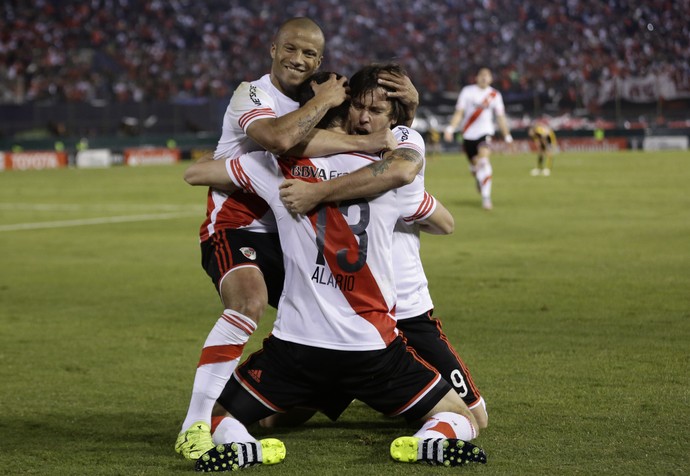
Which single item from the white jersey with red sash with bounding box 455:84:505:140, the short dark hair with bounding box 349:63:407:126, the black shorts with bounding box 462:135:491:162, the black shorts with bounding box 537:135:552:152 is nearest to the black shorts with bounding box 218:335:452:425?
the short dark hair with bounding box 349:63:407:126

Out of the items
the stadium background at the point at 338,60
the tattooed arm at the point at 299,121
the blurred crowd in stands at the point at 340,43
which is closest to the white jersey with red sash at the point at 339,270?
the tattooed arm at the point at 299,121

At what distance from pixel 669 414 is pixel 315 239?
2.16 metres

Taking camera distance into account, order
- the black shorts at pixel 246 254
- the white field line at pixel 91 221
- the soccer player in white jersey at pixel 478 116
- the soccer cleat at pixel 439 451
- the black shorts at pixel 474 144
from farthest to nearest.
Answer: the soccer player in white jersey at pixel 478 116
the black shorts at pixel 474 144
the white field line at pixel 91 221
the black shorts at pixel 246 254
the soccer cleat at pixel 439 451

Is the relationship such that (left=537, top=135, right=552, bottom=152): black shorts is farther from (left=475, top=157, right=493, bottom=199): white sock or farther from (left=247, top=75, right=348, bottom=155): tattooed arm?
(left=247, top=75, right=348, bottom=155): tattooed arm

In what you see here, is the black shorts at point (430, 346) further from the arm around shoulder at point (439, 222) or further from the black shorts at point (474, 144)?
the black shorts at point (474, 144)

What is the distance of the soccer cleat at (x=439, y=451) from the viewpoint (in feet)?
15.0

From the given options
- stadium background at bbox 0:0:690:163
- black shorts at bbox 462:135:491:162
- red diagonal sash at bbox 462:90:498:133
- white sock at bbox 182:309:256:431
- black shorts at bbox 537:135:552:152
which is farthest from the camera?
stadium background at bbox 0:0:690:163

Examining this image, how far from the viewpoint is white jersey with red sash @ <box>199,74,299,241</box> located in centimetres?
527

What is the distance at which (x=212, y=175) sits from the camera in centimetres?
533

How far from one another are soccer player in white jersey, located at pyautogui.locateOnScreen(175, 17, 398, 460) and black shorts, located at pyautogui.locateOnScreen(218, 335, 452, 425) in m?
0.12

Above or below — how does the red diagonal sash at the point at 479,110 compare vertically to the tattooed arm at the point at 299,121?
below

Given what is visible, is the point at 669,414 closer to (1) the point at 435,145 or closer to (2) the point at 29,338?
(2) the point at 29,338

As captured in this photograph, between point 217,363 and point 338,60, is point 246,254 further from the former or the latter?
point 338,60

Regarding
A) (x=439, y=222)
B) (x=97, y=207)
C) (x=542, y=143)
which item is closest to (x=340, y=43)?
(x=542, y=143)
